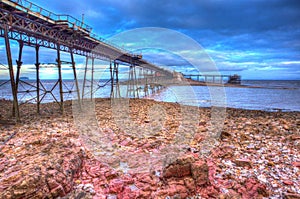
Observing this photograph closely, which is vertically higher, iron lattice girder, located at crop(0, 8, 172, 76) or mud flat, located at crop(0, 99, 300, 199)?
iron lattice girder, located at crop(0, 8, 172, 76)

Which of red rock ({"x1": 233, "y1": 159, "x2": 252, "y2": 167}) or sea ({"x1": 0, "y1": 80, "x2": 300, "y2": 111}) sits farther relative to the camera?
sea ({"x1": 0, "y1": 80, "x2": 300, "y2": 111})

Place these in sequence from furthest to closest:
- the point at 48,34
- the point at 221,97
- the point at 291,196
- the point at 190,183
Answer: the point at 221,97
the point at 48,34
the point at 190,183
the point at 291,196

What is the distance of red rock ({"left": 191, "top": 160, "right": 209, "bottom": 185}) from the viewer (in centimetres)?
346

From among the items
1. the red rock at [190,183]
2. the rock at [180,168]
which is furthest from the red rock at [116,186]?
the red rock at [190,183]

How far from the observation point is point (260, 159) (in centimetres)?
482

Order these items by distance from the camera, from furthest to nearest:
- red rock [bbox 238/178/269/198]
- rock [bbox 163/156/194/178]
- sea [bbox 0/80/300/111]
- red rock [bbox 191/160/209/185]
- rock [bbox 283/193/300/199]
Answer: sea [bbox 0/80/300/111] → rock [bbox 163/156/194/178] → red rock [bbox 191/160/209/185] → red rock [bbox 238/178/269/198] → rock [bbox 283/193/300/199]

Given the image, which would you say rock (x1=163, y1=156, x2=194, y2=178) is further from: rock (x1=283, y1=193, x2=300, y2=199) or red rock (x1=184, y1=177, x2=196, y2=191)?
rock (x1=283, y1=193, x2=300, y2=199)

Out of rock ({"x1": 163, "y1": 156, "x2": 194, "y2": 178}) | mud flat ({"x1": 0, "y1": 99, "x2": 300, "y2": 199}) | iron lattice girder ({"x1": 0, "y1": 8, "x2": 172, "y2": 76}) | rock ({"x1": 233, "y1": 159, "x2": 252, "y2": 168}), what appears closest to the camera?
mud flat ({"x1": 0, "y1": 99, "x2": 300, "y2": 199})

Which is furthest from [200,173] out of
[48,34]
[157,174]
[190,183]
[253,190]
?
[48,34]

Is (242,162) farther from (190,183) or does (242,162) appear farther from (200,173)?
(190,183)

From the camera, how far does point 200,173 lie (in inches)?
138

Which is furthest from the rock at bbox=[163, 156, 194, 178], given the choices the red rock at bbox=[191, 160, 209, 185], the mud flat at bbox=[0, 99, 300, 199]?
the red rock at bbox=[191, 160, 209, 185]

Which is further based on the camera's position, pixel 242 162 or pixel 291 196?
pixel 242 162

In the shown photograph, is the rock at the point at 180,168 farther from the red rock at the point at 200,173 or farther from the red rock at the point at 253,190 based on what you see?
the red rock at the point at 253,190
